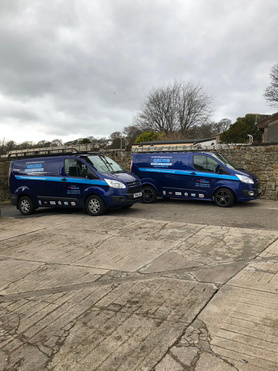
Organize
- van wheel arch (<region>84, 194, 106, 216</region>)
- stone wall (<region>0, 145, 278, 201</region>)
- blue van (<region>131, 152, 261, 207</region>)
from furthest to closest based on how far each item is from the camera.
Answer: stone wall (<region>0, 145, 278, 201</region>)
blue van (<region>131, 152, 261, 207</region>)
van wheel arch (<region>84, 194, 106, 216</region>)

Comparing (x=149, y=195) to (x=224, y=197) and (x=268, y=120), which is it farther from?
(x=268, y=120)

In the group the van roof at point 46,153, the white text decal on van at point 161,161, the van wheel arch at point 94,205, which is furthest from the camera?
the white text decal on van at point 161,161

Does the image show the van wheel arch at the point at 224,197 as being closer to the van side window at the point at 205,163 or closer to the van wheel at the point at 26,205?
the van side window at the point at 205,163

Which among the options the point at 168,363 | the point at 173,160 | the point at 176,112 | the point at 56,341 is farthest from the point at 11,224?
the point at 176,112

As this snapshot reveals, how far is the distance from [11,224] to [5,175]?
25.5 feet

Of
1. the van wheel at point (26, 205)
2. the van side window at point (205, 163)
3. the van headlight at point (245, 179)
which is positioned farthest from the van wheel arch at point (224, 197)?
the van wheel at point (26, 205)

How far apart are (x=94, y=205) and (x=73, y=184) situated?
969 millimetres

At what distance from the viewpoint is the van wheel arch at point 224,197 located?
10.3 meters


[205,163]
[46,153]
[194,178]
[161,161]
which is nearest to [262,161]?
[205,163]

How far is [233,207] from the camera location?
34.1 ft

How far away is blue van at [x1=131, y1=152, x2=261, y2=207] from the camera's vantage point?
10289 mm

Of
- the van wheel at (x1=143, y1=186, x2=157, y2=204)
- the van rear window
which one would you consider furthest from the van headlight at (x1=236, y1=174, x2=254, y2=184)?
the van rear window

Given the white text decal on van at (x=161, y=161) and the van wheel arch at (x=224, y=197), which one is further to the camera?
the white text decal on van at (x=161, y=161)

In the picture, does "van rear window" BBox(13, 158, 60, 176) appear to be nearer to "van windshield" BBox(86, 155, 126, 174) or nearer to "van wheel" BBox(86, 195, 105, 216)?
"van windshield" BBox(86, 155, 126, 174)
